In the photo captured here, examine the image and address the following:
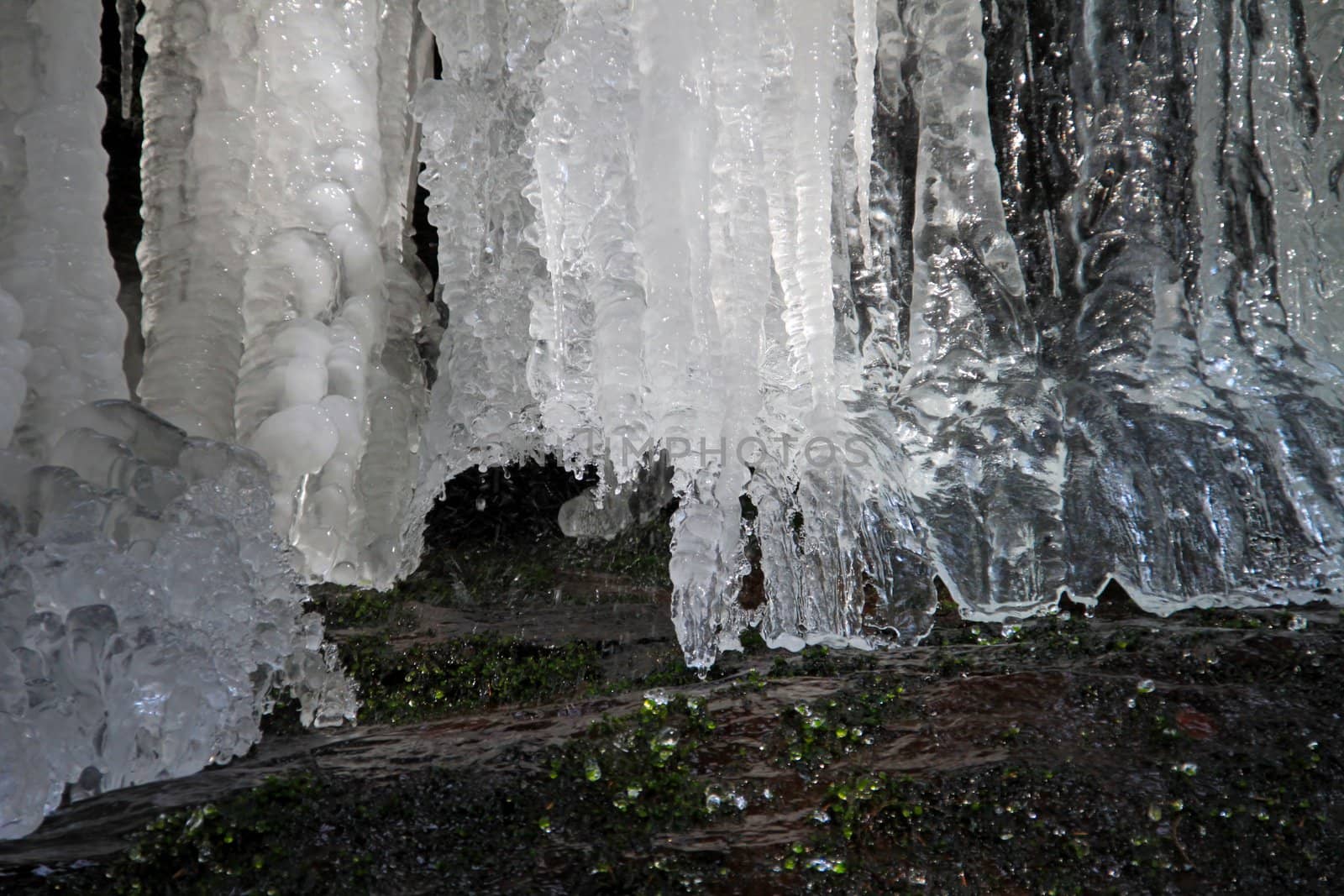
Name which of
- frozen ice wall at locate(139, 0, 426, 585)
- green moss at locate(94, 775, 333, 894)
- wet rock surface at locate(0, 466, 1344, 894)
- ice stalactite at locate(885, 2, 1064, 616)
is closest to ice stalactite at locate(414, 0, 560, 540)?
frozen ice wall at locate(139, 0, 426, 585)

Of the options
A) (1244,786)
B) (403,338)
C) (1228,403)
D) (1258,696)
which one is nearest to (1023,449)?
(1228,403)

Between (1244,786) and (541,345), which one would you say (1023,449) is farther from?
(541,345)

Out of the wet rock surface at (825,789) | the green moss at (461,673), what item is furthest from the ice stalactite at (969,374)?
the green moss at (461,673)

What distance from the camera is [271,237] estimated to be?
294 cm

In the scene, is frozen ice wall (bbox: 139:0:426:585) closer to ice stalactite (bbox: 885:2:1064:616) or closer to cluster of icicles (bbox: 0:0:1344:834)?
cluster of icicles (bbox: 0:0:1344:834)

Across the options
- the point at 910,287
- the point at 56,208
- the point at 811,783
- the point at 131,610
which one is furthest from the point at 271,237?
the point at 811,783

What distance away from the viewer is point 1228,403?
301cm

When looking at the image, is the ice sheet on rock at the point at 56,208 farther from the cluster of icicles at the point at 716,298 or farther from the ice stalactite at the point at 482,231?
the ice stalactite at the point at 482,231

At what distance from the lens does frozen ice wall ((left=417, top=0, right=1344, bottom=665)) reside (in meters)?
2.70

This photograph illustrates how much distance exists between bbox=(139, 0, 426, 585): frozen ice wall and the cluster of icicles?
1 centimetres

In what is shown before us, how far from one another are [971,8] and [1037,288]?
0.85 metres

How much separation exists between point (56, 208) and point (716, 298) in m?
1.59

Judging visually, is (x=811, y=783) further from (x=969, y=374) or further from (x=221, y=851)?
(x=969, y=374)

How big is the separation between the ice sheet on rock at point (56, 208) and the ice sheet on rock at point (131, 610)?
17 centimetres
